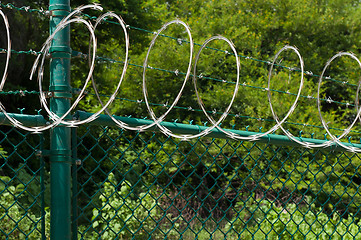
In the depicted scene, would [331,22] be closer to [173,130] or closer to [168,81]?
[168,81]

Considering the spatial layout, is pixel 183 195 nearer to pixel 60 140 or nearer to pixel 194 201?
pixel 194 201

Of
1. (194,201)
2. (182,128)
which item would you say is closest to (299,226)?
(182,128)

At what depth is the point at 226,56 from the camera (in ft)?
40.3

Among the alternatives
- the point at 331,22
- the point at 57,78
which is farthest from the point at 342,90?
the point at 57,78

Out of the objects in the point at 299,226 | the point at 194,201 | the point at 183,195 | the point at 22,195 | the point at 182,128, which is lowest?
the point at 183,195

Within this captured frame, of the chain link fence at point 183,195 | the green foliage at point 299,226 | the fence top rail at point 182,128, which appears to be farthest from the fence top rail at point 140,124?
the green foliage at point 299,226

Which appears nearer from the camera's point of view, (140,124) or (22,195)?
(140,124)

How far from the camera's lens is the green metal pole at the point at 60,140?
6.44ft

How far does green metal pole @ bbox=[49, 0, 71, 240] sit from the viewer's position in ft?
6.44

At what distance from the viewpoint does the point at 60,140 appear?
1.98m

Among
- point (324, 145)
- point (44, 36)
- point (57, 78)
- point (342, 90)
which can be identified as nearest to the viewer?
point (57, 78)

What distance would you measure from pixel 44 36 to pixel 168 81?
3.58m

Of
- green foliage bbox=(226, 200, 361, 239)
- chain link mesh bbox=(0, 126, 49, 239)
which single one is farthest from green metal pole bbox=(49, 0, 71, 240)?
green foliage bbox=(226, 200, 361, 239)

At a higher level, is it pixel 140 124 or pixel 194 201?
pixel 140 124
